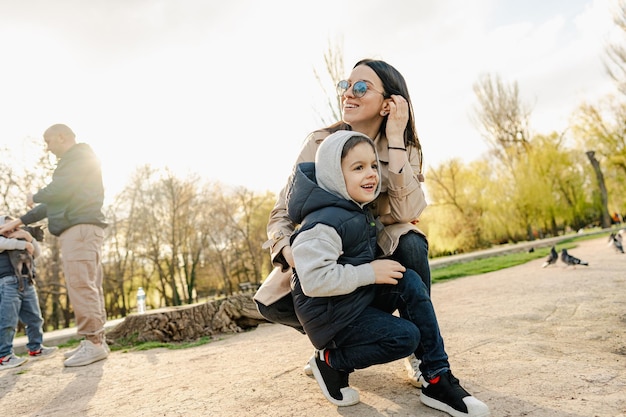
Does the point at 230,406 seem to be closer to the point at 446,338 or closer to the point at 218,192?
the point at 446,338

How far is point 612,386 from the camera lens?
1878 millimetres

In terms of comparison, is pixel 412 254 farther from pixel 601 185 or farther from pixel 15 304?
pixel 601 185

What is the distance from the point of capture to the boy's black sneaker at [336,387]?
77.3 inches

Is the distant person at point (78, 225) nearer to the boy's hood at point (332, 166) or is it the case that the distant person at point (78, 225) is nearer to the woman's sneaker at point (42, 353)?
the woman's sneaker at point (42, 353)

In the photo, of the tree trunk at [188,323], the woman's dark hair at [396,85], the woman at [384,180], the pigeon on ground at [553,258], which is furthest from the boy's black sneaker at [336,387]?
the pigeon on ground at [553,258]

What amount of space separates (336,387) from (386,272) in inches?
24.0

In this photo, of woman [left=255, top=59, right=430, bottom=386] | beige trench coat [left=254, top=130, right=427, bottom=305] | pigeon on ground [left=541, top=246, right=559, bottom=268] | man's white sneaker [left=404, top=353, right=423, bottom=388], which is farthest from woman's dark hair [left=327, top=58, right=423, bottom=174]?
pigeon on ground [left=541, top=246, right=559, bottom=268]

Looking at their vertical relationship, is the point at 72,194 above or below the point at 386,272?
above

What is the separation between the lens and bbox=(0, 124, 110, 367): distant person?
3.87 metres

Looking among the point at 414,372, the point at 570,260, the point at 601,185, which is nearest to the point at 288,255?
the point at 414,372

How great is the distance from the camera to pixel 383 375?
2.43 m

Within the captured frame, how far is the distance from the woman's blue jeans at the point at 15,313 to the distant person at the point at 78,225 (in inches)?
30.1

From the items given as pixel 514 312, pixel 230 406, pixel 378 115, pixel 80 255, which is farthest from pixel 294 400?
pixel 80 255

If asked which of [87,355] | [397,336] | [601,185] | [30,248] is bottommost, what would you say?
[87,355]
